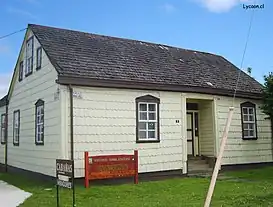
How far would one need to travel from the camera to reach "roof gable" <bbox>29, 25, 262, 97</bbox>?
46.1ft

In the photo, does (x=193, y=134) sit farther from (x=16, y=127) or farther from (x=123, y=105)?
(x=16, y=127)

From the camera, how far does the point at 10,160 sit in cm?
1975

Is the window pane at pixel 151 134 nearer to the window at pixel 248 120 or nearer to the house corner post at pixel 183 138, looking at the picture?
the house corner post at pixel 183 138

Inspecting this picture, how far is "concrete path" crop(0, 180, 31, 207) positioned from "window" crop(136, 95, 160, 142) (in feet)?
15.8

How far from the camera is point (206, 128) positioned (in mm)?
17469

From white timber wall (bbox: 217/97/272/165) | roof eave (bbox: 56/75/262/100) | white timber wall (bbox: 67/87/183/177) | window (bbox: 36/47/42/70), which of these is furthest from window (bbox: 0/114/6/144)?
white timber wall (bbox: 217/97/272/165)

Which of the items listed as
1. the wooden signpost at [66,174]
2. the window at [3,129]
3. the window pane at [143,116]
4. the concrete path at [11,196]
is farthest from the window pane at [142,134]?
Answer: the window at [3,129]

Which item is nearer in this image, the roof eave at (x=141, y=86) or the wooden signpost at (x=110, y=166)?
the wooden signpost at (x=110, y=166)

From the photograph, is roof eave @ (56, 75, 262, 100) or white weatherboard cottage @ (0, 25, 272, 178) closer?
roof eave @ (56, 75, 262, 100)

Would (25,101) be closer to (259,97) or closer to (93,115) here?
(93,115)

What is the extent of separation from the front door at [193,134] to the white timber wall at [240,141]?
4.49ft

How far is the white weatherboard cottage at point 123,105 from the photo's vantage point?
13391mm

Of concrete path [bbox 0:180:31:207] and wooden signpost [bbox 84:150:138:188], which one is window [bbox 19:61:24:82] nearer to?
concrete path [bbox 0:180:31:207]

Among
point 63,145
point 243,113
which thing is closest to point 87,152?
point 63,145
